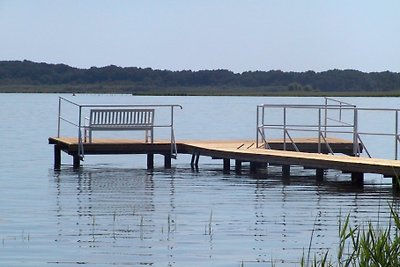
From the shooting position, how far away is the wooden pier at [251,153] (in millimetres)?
20484

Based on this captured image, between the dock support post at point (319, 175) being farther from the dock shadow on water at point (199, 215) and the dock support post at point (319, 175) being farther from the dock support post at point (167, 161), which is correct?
the dock support post at point (167, 161)

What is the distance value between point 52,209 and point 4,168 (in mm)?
10947

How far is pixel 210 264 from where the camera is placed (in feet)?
43.6

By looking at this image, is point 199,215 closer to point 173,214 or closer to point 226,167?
point 173,214

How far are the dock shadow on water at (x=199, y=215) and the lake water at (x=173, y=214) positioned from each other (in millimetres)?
15

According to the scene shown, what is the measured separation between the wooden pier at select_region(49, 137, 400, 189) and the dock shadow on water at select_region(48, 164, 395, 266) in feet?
1.48

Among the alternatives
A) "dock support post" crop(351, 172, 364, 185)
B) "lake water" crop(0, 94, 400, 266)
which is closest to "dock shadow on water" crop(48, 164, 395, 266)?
"lake water" crop(0, 94, 400, 266)

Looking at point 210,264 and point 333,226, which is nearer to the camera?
point 210,264

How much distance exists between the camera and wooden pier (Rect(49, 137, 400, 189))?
20.5 meters

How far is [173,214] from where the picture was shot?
17.8 metres

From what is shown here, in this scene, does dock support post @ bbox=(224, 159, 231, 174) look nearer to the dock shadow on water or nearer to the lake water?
the dock shadow on water

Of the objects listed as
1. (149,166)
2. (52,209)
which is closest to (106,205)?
(52,209)

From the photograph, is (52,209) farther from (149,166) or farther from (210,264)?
(149,166)

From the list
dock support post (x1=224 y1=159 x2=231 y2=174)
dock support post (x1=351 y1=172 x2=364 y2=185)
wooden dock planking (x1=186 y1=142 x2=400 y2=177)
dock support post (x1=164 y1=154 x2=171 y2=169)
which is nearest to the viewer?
wooden dock planking (x1=186 y1=142 x2=400 y2=177)
